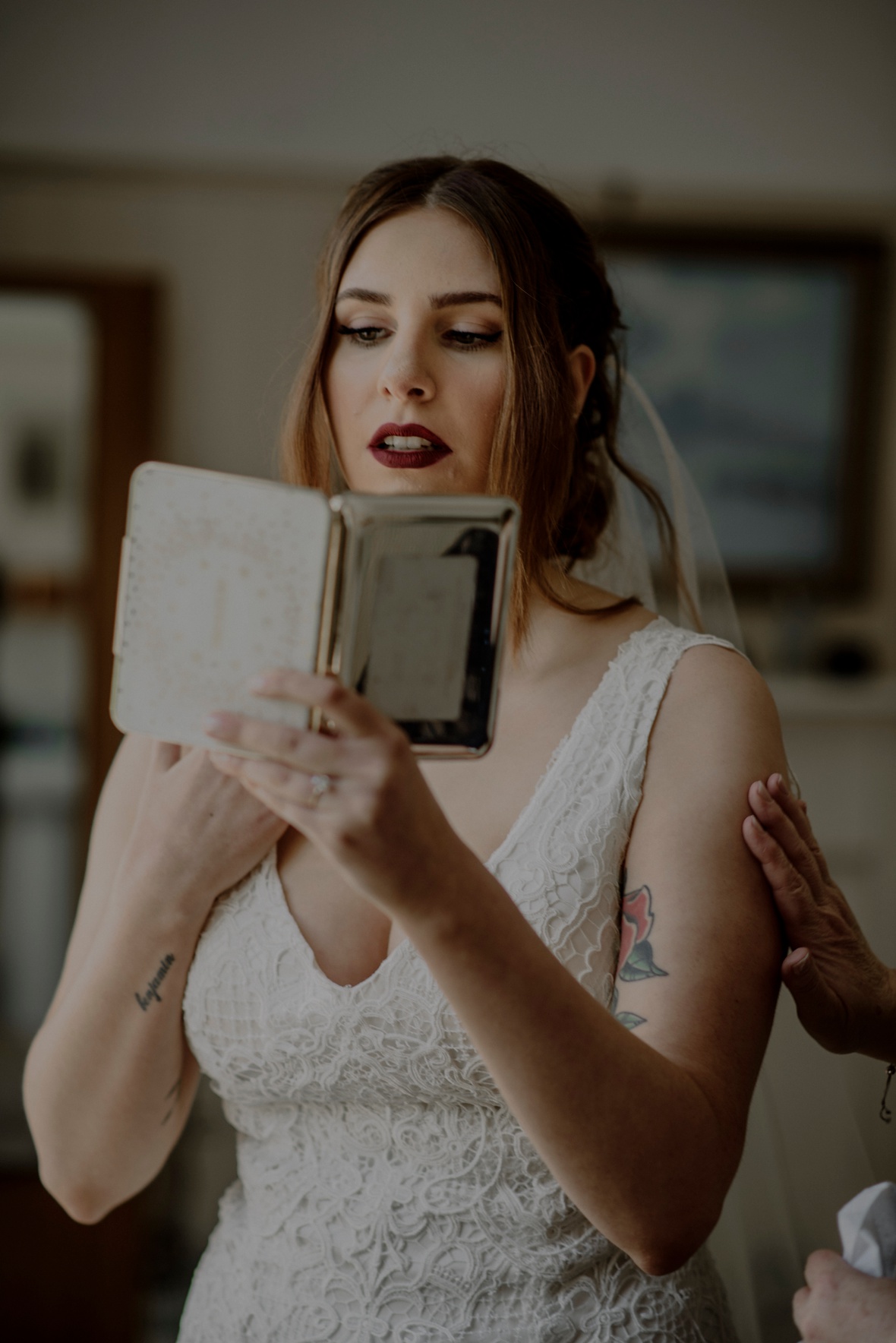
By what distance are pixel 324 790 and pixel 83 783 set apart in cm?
218

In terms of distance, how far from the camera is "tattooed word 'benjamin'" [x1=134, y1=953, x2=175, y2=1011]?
966 millimetres

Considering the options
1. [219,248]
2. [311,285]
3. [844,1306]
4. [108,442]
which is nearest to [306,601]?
[844,1306]

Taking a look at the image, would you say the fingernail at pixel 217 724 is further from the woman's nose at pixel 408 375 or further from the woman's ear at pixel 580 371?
the woman's ear at pixel 580 371

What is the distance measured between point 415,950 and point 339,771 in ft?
0.91

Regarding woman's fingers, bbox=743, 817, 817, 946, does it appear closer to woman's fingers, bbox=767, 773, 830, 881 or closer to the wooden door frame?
woman's fingers, bbox=767, 773, 830, 881

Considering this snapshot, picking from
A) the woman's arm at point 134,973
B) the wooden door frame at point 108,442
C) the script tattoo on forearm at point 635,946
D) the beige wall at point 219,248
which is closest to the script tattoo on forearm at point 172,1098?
the woman's arm at point 134,973

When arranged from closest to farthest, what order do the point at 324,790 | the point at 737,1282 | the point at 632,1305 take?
1. the point at 324,790
2. the point at 632,1305
3. the point at 737,1282

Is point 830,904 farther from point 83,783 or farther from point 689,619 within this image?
point 83,783

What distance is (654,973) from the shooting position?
78 centimetres

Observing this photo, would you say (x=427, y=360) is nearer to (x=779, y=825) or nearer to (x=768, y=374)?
(x=779, y=825)

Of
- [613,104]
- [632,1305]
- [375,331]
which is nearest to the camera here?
[632,1305]

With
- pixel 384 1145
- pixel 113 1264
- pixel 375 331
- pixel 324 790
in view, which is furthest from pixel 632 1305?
pixel 113 1264

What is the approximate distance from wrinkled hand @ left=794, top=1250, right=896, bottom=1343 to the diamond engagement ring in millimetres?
580

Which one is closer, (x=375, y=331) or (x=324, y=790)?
(x=324, y=790)
